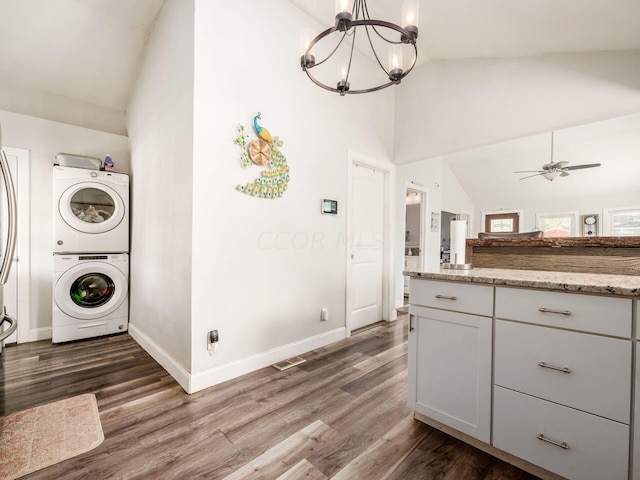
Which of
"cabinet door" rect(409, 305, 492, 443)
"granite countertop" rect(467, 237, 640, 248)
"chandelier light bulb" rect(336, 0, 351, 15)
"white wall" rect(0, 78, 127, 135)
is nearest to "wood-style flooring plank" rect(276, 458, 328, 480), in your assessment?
"cabinet door" rect(409, 305, 492, 443)

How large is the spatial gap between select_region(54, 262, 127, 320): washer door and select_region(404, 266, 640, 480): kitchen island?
3.25 m

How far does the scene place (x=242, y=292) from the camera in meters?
2.32

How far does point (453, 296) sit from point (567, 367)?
52 centimetres

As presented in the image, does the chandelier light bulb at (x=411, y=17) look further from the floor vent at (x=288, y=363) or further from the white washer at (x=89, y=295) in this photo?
the white washer at (x=89, y=295)

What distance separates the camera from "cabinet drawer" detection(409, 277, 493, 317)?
144 cm

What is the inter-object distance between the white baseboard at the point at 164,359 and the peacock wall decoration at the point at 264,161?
144cm

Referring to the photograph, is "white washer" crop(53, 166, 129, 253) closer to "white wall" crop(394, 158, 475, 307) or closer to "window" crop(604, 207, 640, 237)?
"white wall" crop(394, 158, 475, 307)

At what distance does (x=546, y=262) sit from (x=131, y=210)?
4012 millimetres

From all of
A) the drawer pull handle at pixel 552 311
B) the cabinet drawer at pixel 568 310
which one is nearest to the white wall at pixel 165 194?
the cabinet drawer at pixel 568 310

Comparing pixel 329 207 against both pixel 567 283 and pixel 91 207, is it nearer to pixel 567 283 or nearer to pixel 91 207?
pixel 567 283

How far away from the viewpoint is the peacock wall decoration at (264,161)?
2.31 m

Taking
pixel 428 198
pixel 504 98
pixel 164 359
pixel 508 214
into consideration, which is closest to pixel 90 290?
pixel 164 359

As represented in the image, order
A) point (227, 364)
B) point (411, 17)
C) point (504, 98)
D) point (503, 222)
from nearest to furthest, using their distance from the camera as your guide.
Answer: point (411, 17) → point (227, 364) → point (504, 98) → point (503, 222)

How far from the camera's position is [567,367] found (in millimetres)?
1208
